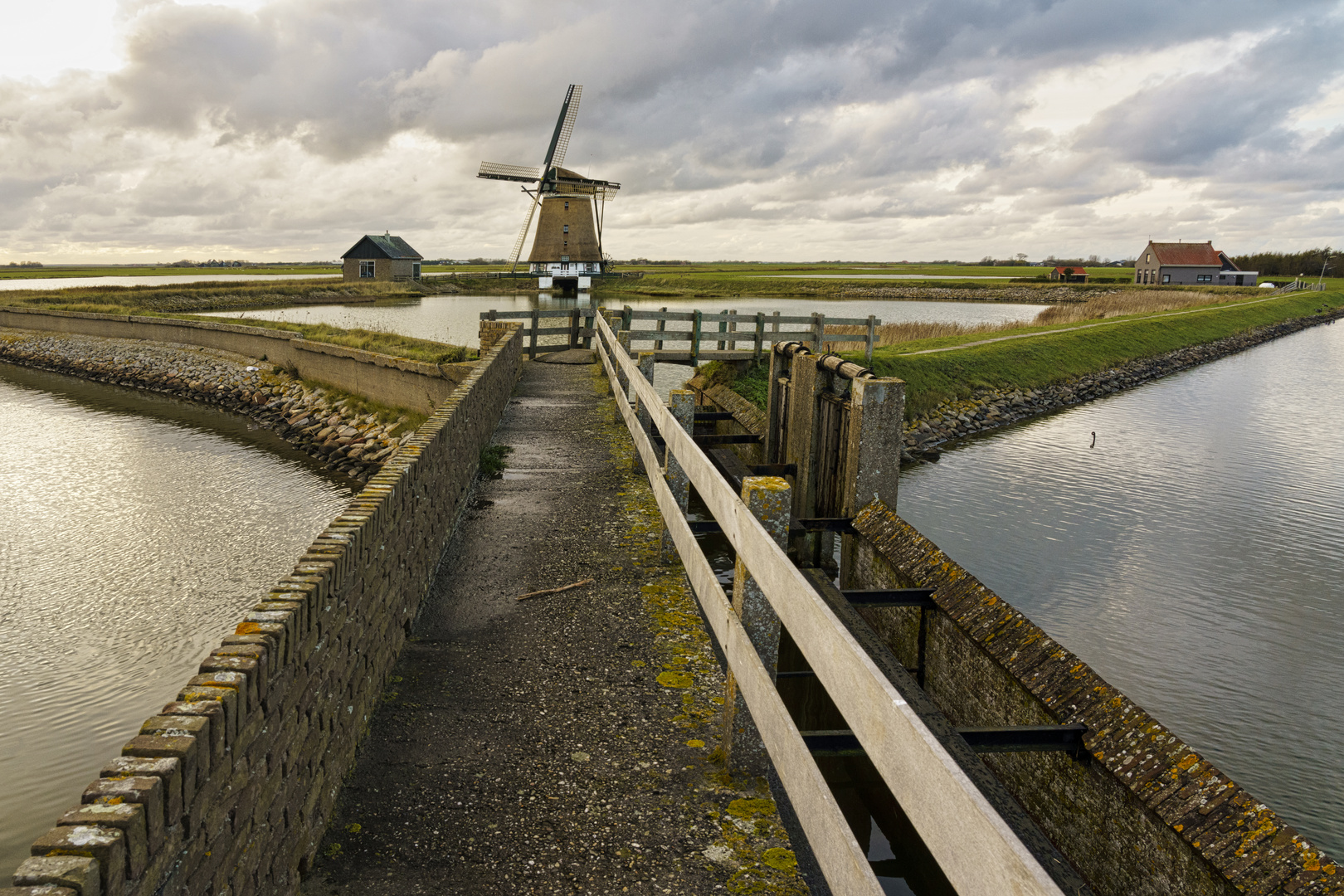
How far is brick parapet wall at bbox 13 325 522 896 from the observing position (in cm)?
217

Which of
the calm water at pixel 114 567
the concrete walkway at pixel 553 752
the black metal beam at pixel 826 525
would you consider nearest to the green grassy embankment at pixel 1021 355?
the black metal beam at pixel 826 525

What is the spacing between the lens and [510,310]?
42031 mm

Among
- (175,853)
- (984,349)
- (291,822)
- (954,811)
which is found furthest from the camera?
(984,349)

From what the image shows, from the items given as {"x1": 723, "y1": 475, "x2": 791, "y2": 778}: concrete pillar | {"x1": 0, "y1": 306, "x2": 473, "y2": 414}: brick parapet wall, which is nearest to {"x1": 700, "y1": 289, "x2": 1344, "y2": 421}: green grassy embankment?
{"x1": 0, "y1": 306, "x2": 473, "y2": 414}: brick parapet wall

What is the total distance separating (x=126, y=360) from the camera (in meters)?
32.9

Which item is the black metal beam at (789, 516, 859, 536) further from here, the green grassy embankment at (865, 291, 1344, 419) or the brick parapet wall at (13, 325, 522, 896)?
the green grassy embankment at (865, 291, 1344, 419)

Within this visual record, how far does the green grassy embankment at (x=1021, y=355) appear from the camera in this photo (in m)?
21.3

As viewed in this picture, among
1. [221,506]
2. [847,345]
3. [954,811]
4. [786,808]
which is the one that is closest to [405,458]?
[786,808]

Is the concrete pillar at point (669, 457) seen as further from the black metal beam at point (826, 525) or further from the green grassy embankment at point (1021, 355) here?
the green grassy embankment at point (1021, 355)

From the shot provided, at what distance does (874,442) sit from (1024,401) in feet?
62.0

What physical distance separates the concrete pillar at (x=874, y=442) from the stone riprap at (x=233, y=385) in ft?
23.5

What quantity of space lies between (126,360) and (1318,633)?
37218 mm

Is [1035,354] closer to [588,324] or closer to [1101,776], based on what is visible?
[588,324]

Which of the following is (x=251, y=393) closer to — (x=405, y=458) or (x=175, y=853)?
(x=405, y=458)
